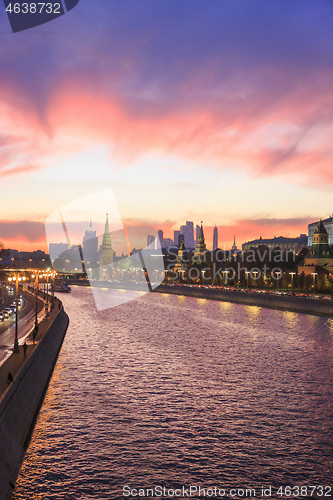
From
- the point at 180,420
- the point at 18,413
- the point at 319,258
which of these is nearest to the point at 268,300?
the point at 319,258

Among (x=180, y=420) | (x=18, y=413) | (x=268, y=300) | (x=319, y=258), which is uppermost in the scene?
(x=319, y=258)

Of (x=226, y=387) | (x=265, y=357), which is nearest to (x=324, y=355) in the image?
(x=265, y=357)

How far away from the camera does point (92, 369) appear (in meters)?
31.8

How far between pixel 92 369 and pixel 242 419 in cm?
1393

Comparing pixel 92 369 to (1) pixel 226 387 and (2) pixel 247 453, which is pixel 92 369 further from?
(2) pixel 247 453

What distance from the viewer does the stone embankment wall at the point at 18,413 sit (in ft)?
48.1

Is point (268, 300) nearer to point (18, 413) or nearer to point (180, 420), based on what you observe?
point (180, 420)

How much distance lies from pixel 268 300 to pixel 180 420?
64888 millimetres

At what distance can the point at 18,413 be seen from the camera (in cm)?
1783

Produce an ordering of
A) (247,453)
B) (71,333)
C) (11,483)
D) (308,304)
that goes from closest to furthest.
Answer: (11,483)
(247,453)
(71,333)
(308,304)

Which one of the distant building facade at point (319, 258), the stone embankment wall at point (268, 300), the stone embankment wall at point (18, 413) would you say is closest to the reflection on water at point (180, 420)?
the stone embankment wall at point (18, 413)

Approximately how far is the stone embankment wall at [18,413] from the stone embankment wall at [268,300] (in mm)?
53208

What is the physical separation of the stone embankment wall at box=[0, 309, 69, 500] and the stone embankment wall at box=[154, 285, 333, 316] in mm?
53208

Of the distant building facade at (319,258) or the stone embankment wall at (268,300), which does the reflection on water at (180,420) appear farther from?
the distant building facade at (319,258)
